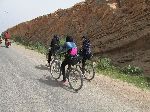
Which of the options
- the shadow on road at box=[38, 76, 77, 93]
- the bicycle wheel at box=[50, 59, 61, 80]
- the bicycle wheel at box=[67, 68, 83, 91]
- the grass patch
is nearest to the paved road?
the shadow on road at box=[38, 76, 77, 93]

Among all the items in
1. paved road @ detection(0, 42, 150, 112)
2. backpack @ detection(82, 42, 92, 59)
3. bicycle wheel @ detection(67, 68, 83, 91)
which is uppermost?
backpack @ detection(82, 42, 92, 59)

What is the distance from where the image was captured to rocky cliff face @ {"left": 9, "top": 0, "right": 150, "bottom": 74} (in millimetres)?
23219

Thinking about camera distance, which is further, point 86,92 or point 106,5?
point 106,5

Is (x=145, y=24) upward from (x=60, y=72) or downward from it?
upward

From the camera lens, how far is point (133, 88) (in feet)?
53.0

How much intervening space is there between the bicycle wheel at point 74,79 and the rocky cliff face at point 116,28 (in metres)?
7.18

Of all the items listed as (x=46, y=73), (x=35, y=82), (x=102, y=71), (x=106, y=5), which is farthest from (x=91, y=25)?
(x=35, y=82)

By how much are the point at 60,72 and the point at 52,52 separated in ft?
11.0

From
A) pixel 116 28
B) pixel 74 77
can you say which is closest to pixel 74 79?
pixel 74 77

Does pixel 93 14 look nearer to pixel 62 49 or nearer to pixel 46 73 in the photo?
pixel 46 73

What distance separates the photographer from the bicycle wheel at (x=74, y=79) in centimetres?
1391

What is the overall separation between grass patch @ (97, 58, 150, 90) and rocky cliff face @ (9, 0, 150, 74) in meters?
0.63

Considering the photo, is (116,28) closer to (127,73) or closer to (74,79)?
(127,73)

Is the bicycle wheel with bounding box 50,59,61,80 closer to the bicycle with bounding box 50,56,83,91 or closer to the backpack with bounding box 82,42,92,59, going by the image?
the backpack with bounding box 82,42,92,59
